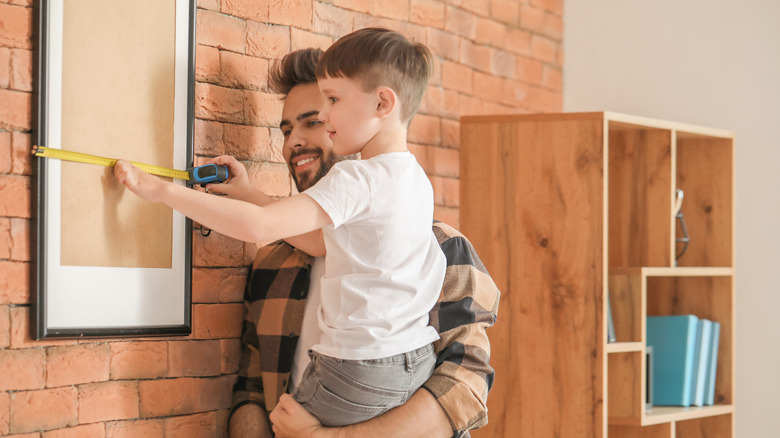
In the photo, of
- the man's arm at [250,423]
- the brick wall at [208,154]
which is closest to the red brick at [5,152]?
the brick wall at [208,154]

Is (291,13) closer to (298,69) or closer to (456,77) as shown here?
(298,69)

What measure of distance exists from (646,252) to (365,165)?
1.69 metres

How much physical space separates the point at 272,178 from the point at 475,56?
3.66 feet

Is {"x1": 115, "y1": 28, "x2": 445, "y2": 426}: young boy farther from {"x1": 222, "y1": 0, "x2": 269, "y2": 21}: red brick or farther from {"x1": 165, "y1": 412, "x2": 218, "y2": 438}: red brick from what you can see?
{"x1": 222, "y1": 0, "x2": 269, "y2": 21}: red brick

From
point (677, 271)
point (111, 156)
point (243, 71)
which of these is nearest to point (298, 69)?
point (243, 71)

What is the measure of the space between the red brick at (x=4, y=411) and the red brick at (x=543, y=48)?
7.66 feet

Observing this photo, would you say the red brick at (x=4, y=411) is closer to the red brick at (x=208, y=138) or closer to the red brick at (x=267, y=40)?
the red brick at (x=208, y=138)

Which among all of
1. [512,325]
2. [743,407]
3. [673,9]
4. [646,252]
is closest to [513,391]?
[512,325]

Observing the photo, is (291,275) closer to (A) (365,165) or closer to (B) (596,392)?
(A) (365,165)

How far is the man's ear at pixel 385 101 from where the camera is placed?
63.1 inches

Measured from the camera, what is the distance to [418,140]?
2693mm

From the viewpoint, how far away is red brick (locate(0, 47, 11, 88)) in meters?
1.58

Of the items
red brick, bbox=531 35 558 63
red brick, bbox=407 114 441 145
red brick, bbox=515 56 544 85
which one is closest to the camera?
red brick, bbox=407 114 441 145

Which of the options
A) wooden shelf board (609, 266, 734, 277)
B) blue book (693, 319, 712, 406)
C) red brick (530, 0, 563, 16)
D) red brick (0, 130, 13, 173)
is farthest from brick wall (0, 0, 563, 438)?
blue book (693, 319, 712, 406)
